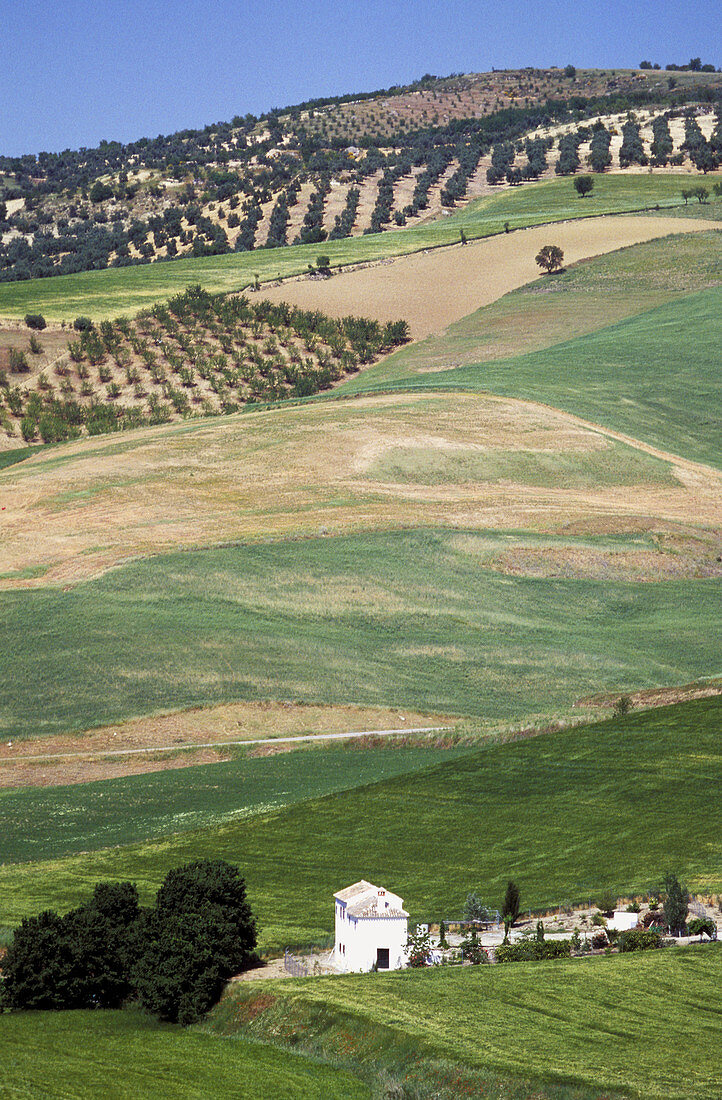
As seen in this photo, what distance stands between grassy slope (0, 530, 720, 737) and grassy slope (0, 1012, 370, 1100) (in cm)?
3162

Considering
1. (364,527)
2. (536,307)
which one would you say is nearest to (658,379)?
(536,307)

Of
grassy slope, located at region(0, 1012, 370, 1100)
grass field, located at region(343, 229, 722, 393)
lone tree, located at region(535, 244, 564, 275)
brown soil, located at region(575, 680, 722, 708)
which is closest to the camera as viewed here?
grassy slope, located at region(0, 1012, 370, 1100)

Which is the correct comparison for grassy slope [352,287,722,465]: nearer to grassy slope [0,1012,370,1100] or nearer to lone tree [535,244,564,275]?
lone tree [535,244,564,275]

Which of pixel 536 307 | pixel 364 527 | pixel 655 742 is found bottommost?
pixel 655 742

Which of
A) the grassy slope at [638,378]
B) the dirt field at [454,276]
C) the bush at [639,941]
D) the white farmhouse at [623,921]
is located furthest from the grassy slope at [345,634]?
the dirt field at [454,276]

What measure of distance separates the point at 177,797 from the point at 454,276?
13180 cm

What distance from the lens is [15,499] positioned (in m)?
104

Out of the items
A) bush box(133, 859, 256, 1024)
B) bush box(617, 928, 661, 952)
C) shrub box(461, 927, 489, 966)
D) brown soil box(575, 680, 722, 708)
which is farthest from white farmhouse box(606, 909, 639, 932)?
brown soil box(575, 680, 722, 708)

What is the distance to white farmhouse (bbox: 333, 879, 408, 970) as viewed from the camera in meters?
41.3

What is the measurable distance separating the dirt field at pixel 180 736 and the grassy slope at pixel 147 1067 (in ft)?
83.8

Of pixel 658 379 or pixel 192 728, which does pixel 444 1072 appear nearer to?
pixel 192 728

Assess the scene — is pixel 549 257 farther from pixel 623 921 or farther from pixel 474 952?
pixel 474 952

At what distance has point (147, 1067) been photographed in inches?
1297

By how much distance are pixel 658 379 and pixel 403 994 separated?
11174 cm
